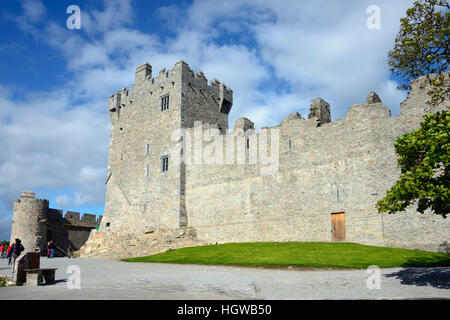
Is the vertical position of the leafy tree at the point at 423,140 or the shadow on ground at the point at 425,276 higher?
the leafy tree at the point at 423,140

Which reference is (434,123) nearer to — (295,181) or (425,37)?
(425,37)

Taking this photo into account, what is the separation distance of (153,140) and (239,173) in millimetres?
9761

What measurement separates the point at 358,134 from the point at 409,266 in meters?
8.87

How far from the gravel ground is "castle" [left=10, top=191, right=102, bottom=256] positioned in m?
26.7

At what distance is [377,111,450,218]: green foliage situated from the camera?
9008 mm

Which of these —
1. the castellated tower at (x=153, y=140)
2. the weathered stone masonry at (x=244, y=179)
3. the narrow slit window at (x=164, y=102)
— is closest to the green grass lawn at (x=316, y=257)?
the weathered stone masonry at (x=244, y=179)

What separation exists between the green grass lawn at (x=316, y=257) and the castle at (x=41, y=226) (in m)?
21.5

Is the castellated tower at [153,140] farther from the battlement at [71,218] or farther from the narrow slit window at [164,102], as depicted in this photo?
the battlement at [71,218]

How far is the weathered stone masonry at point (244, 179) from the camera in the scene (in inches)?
767

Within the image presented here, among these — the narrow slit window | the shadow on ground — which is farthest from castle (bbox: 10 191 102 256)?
the shadow on ground

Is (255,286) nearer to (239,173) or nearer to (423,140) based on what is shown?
(423,140)

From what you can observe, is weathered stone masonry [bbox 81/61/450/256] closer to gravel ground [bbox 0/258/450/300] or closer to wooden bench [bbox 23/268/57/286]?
gravel ground [bbox 0/258/450/300]

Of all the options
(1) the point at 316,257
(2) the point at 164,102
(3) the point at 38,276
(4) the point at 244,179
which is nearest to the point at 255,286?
(1) the point at 316,257
